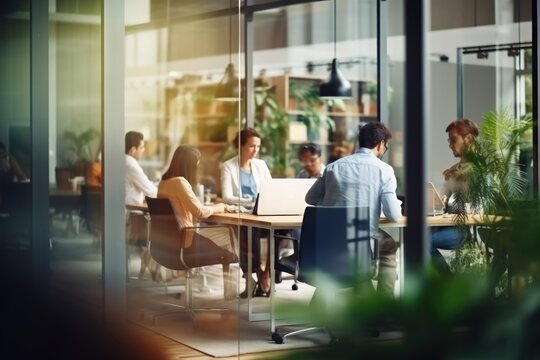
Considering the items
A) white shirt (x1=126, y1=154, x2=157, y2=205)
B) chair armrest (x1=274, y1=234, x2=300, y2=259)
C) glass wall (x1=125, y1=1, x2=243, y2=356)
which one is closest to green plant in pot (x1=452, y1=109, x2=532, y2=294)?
chair armrest (x1=274, y1=234, x2=300, y2=259)

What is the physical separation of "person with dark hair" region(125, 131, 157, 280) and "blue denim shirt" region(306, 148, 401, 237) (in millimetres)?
1041

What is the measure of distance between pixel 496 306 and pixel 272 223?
4.36m

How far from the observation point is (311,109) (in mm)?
14102

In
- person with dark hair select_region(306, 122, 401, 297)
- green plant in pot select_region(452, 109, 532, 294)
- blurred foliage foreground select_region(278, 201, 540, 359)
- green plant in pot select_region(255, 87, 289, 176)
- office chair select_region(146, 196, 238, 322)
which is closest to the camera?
blurred foliage foreground select_region(278, 201, 540, 359)

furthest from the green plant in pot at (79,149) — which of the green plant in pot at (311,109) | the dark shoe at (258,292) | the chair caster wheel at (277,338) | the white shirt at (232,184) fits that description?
the green plant in pot at (311,109)

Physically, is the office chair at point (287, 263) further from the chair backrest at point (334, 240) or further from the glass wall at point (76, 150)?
the glass wall at point (76, 150)

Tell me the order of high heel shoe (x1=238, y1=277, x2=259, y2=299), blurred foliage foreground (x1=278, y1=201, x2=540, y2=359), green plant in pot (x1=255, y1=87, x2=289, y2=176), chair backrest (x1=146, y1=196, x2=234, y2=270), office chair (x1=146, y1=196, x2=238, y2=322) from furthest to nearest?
green plant in pot (x1=255, y1=87, x2=289, y2=176)
chair backrest (x1=146, y1=196, x2=234, y2=270)
high heel shoe (x1=238, y1=277, x2=259, y2=299)
office chair (x1=146, y1=196, x2=238, y2=322)
blurred foliage foreground (x1=278, y1=201, x2=540, y2=359)

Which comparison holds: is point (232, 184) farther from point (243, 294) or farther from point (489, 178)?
point (489, 178)

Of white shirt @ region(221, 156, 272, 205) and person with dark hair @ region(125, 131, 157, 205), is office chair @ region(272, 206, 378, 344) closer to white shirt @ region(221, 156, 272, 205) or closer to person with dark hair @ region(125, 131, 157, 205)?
white shirt @ region(221, 156, 272, 205)

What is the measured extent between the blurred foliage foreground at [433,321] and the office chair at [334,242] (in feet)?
12.8

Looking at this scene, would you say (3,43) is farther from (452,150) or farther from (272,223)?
(452,150)

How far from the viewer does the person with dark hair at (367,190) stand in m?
5.95

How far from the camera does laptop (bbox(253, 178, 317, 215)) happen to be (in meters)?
6.30

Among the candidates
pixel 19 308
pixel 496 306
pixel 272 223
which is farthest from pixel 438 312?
pixel 19 308
